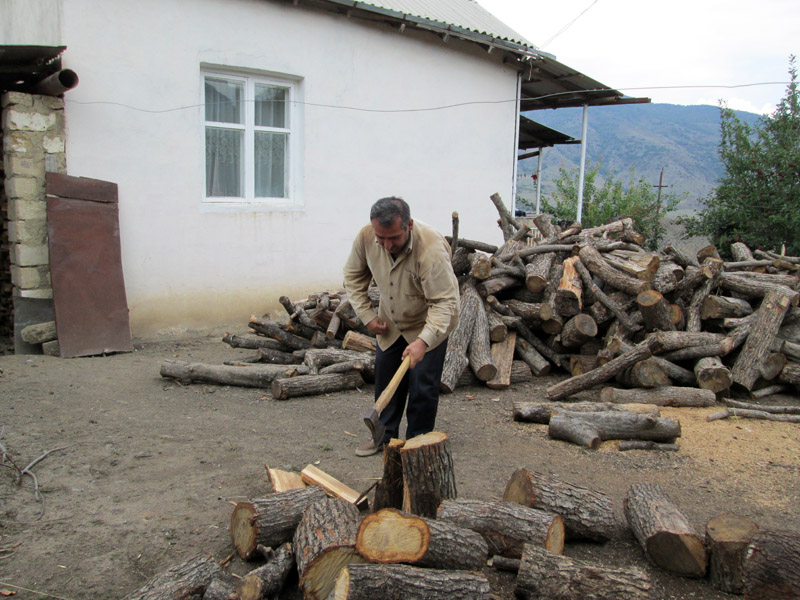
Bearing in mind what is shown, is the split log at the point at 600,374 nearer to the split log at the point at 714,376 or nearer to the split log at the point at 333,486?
the split log at the point at 714,376

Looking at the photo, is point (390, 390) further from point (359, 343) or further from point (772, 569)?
point (359, 343)

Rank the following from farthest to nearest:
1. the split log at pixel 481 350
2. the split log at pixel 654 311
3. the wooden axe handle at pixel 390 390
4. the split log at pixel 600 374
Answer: the split log at pixel 654 311, the split log at pixel 481 350, the split log at pixel 600 374, the wooden axe handle at pixel 390 390

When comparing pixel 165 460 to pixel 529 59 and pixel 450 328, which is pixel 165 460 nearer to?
pixel 450 328

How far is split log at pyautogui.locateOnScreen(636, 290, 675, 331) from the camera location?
672 cm

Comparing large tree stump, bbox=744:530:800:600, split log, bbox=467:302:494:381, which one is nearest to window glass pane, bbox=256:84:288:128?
split log, bbox=467:302:494:381

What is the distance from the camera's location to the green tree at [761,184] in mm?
12492

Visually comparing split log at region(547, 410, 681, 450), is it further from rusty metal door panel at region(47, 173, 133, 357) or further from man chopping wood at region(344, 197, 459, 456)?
rusty metal door panel at region(47, 173, 133, 357)

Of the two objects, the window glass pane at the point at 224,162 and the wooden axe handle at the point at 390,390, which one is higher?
the window glass pane at the point at 224,162

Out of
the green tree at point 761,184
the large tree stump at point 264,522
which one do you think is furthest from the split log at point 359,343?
the green tree at point 761,184

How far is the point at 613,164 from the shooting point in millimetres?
66250

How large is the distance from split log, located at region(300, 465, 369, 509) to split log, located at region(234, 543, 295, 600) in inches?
22.1

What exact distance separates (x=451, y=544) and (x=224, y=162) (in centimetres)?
703

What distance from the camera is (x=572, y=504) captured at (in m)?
3.42

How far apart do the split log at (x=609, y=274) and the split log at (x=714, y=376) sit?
1037 mm
